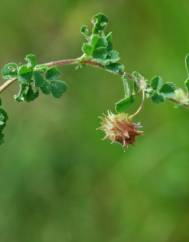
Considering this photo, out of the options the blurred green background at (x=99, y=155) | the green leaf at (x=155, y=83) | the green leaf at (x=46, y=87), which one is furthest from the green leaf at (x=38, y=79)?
the blurred green background at (x=99, y=155)

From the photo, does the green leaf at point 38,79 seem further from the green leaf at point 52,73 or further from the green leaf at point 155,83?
the green leaf at point 155,83

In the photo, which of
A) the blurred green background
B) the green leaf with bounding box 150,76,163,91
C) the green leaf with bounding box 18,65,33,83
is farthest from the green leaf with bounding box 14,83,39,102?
the blurred green background

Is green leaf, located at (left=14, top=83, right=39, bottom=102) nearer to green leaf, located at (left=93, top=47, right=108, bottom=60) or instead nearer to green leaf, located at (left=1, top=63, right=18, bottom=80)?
green leaf, located at (left=1, top=63, right=18, bottom=80)

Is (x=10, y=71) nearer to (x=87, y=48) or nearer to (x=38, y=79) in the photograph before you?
(x=38, y=79)

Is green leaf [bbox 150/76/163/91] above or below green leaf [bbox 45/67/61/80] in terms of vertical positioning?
above

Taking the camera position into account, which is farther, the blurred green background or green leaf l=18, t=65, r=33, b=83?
the blurred green background

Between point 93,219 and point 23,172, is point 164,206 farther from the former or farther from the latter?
point 23,172
